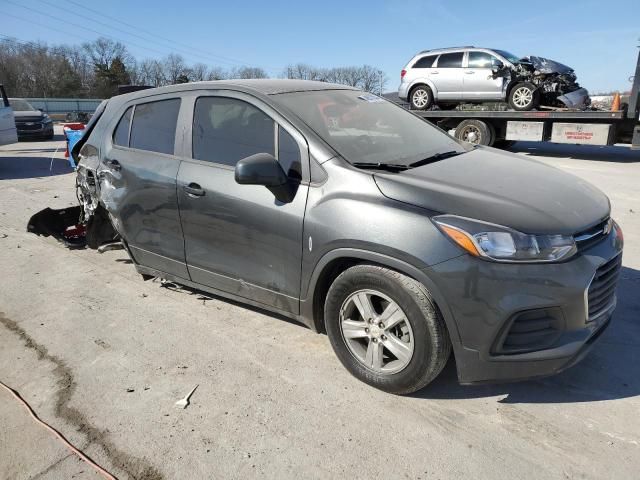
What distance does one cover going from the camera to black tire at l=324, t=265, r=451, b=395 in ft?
8.09

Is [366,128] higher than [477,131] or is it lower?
lower

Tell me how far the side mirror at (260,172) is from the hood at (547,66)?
11627 millimetres

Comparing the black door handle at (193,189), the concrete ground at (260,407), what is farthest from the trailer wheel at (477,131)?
the black door handle at (193,189)

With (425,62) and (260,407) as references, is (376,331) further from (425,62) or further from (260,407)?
(425,62)

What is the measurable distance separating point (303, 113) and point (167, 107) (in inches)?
52.0

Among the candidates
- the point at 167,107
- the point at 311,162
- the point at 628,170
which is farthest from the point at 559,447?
the point at 628,170

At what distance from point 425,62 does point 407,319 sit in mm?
13730

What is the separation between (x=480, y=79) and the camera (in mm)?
13438

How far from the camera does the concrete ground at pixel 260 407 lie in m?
2.29

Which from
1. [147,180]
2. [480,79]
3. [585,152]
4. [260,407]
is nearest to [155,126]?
[147,180]

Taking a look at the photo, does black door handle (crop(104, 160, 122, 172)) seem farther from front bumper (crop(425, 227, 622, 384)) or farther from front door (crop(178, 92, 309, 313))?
front bumper (crop(425, 227, 622, 384))

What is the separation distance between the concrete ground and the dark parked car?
59.1 feet

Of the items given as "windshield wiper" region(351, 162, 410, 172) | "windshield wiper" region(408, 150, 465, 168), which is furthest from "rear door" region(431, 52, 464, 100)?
"windshield wiper" region(351, 162, 410, 172)

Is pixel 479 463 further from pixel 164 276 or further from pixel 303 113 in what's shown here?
pixel 164 276
